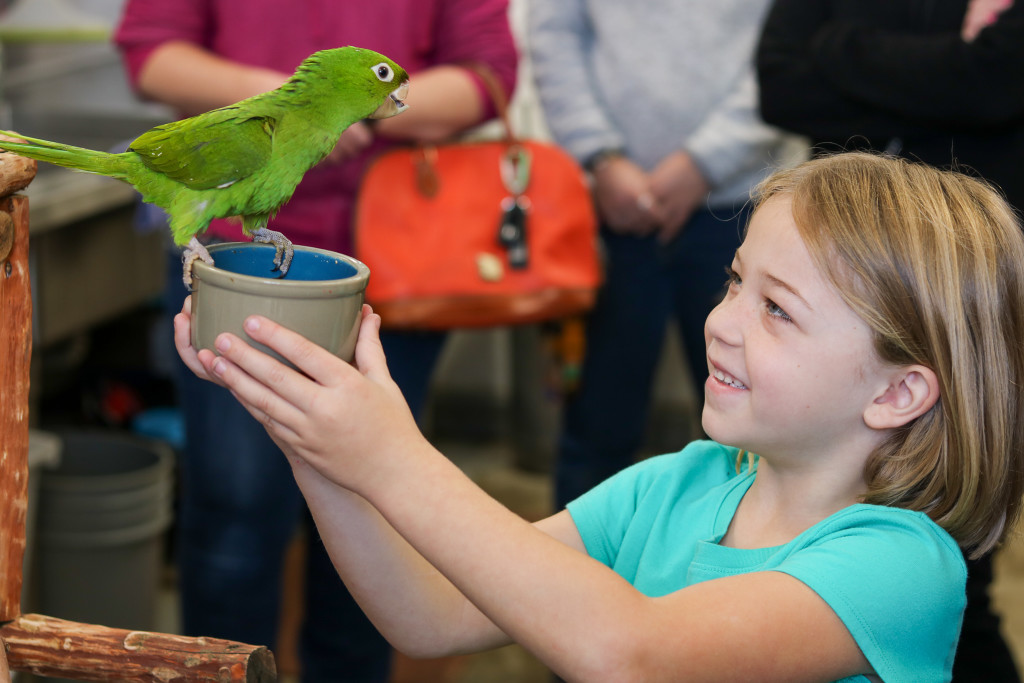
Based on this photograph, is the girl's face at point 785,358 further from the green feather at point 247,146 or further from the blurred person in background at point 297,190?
the blurred person in background at point 297,190

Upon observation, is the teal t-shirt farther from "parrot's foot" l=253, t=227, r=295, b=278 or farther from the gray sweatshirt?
the gray sweatshirt

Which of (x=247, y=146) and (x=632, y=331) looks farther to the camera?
(x=632, y=331)

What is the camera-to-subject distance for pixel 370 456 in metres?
0.74

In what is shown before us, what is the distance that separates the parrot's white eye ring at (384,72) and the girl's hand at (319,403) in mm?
210

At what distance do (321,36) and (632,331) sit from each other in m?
0.73

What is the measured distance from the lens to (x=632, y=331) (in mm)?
1809

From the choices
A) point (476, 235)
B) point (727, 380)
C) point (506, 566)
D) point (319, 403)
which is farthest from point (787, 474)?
point (476, 235)

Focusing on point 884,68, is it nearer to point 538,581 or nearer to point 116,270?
point 538,581

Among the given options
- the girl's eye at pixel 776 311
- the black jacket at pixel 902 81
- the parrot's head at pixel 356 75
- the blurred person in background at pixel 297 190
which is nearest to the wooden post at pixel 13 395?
the parrot's head at pixel 356 75

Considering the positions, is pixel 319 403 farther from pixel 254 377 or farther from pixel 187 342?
pixel 187 342

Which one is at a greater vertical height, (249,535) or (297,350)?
(297,350)

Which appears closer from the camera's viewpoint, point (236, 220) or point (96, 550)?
point (236, 220)

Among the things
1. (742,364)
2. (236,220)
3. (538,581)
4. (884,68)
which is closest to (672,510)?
(742,364)

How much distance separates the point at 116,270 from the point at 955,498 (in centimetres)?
198
